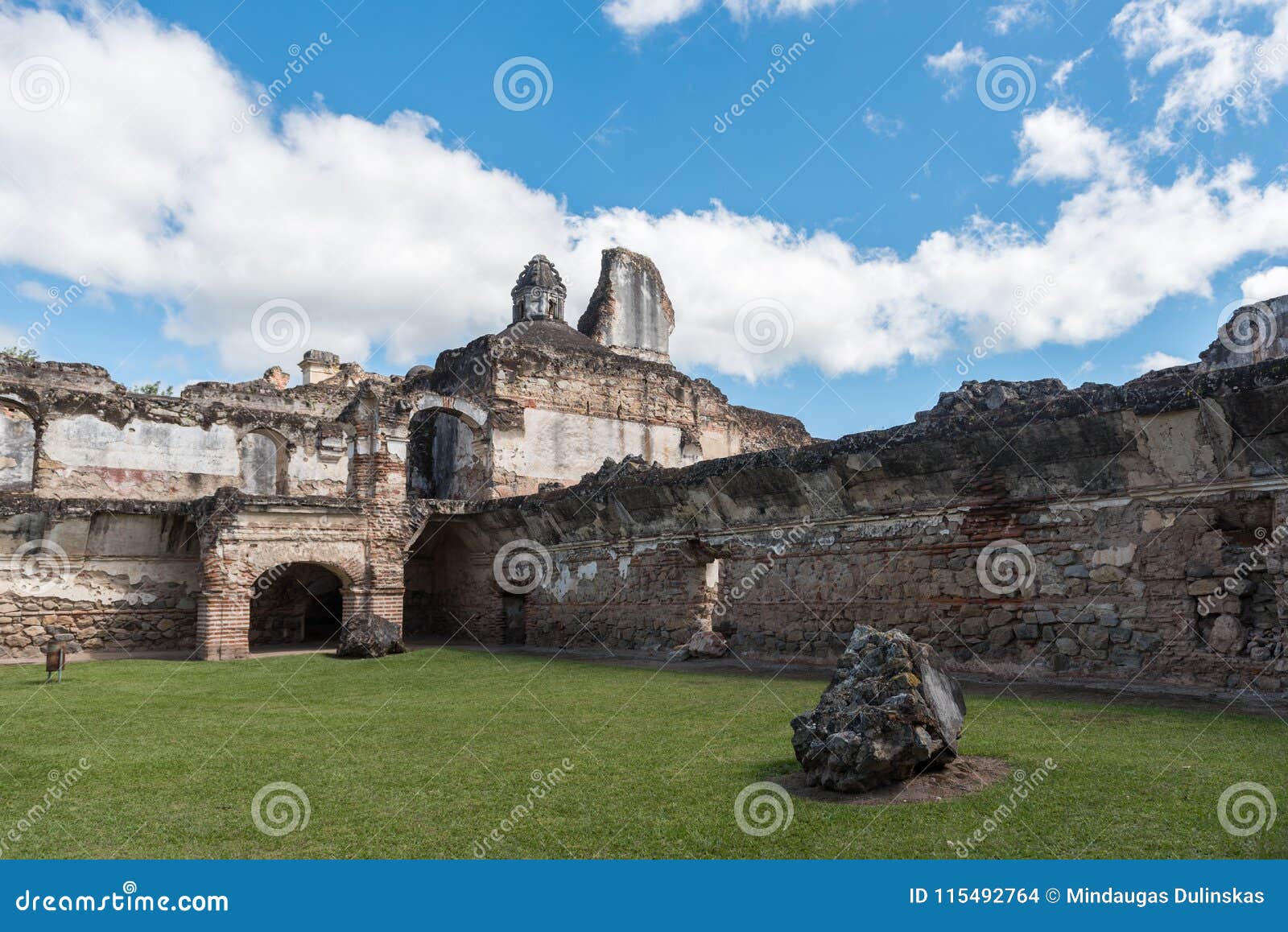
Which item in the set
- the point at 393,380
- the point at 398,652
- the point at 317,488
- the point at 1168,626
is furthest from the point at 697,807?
the point at 393,380

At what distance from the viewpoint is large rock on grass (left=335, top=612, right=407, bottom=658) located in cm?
1416

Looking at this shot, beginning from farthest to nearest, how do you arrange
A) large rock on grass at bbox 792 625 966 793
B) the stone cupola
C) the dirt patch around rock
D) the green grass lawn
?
the stone cupola, large rock on grass at bbox 792 625 966 793, the dirt patch around rock, the green grass lawn

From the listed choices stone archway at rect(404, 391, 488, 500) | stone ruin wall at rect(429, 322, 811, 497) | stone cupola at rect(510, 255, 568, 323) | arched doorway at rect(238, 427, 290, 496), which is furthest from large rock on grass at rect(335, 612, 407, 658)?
stone cupola at rect(510, 255, 568, 323)

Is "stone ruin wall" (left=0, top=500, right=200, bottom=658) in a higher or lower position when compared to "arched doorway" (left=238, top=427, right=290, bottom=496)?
lower

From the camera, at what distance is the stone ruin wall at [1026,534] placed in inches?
297

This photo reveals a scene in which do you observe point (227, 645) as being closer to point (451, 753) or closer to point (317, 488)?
point (317, 488)

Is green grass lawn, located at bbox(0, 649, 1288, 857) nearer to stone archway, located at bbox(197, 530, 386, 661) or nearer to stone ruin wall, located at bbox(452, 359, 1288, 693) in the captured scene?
stone ruin wall, located at bbox(452, 359, 1288, 693)

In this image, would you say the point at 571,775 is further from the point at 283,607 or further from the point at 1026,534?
the point at 283,607

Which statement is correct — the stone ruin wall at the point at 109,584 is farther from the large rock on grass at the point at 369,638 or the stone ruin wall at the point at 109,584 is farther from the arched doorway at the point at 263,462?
the arched doorway at the point at 263,462

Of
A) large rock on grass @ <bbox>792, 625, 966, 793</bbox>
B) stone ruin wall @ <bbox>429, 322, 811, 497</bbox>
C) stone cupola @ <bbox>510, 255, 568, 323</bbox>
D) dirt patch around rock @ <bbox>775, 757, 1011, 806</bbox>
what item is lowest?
dirt patch around rock @ <bbox>775, 757, 1011, 806</bbox>

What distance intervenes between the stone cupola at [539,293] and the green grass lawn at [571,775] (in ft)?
Result: 65.4

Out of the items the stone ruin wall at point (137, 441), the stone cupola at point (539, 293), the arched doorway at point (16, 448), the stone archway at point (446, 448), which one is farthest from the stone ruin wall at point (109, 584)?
the stone cupola at point (539, 293)

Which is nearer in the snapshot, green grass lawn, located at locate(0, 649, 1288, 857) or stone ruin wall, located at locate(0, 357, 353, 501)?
green grass lawn, located at locate(0, 649, 1288, 857)

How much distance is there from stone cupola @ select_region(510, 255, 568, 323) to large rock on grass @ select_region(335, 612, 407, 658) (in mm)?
14734
